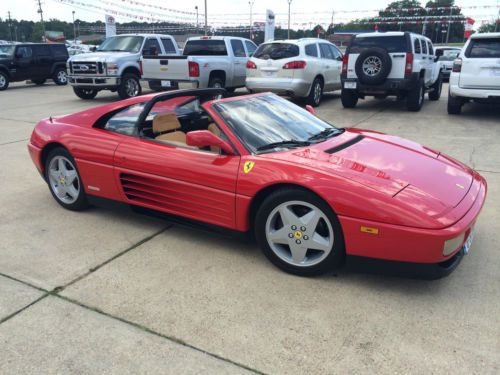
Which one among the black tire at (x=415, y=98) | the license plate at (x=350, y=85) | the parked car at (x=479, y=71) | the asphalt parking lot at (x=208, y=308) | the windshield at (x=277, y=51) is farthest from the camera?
the windshield at (x=277, y=51)

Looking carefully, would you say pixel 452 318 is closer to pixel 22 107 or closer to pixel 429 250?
pixel 429 250

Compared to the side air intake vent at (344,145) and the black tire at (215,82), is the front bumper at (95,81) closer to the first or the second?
the black tire at (215,82)

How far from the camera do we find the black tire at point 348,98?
34.8 ft

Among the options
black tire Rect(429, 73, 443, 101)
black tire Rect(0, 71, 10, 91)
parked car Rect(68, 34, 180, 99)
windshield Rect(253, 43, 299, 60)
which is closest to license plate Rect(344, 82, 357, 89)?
windshield Rect(253, 43, 299, 60)

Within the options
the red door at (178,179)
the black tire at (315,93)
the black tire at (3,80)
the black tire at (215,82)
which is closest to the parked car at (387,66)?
the black tire at (315,93)

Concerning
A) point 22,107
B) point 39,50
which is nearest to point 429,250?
point 22,107

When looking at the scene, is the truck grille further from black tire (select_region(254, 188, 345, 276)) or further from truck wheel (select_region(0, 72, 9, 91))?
black tire (select_region(254, 188, 345, 276))

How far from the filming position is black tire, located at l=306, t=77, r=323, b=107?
11.0m

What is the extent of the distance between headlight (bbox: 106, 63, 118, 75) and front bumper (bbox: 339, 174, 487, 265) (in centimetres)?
1105

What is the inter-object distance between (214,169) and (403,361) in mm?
1806

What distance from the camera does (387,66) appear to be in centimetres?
948

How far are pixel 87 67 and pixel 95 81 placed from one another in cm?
47

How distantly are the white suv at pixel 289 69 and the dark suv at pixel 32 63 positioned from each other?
1093 cm

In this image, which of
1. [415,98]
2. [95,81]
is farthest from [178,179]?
[95,81]
